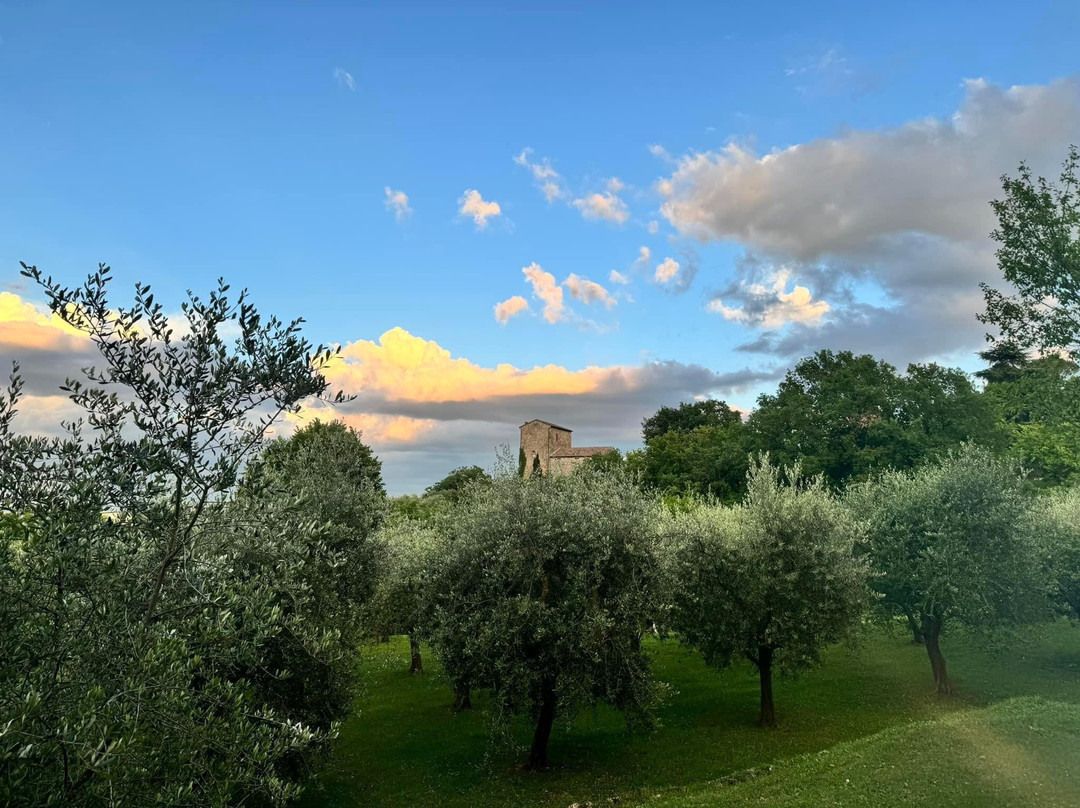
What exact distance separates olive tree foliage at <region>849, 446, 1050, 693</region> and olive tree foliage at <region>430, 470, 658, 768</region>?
47.1ft

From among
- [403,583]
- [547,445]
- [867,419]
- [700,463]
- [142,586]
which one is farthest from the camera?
[547,445]

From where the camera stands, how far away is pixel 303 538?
903cm

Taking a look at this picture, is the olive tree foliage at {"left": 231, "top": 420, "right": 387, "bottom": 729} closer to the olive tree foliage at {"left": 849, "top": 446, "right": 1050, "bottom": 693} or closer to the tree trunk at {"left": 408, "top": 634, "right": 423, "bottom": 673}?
the tree trunk at {"left": 408, "top": 634, "right": 423, "bottom": 673}

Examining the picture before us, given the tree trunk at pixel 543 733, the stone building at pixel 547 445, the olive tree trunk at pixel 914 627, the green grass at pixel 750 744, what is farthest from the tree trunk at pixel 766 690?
the stone building at pixel 547 445

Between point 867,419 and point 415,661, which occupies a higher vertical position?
point 867,419

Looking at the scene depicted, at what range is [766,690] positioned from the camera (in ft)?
82.4

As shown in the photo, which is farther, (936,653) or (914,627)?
(914,627)

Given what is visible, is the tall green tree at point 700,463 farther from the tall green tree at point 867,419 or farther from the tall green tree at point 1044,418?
the tall green tree at point 1044,418

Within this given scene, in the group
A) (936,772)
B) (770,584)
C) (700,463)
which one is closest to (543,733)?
(770,584)

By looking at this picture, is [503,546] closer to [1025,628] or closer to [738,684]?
[738,684]

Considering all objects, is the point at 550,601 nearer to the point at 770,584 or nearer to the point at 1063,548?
the point at 770,584

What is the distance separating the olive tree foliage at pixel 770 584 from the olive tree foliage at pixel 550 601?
3518mm

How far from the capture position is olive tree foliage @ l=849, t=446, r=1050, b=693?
2702cm

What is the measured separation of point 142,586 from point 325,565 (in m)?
12.2
